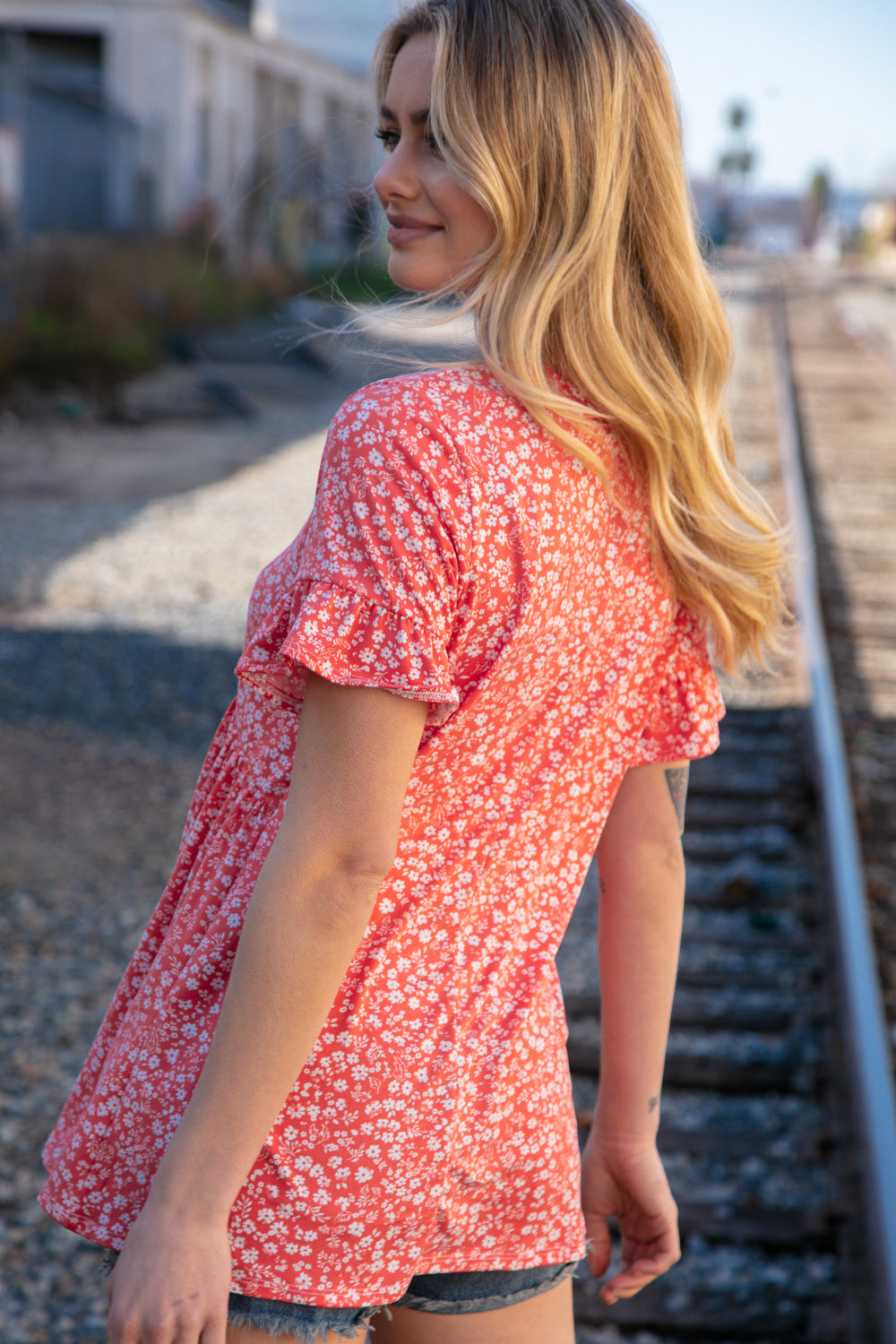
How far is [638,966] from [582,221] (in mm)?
855

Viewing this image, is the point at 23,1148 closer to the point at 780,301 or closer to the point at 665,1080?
the point at 665,1080

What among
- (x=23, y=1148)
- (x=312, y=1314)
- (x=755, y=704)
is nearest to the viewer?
(x=312, y=1314)

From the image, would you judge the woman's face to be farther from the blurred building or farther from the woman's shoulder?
the blurred building

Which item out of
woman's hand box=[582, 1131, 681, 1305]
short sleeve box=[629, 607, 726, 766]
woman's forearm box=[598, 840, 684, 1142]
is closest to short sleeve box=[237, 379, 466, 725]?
short sleeve box=[629, 607, 726, 766]

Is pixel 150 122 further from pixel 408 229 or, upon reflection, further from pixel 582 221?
pixel 582 221

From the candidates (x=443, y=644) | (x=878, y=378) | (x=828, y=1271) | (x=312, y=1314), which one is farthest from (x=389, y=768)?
(x=878, y=378)

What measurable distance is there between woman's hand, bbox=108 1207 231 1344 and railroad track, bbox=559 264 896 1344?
1704mm

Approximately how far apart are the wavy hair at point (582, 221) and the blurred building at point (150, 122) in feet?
52.6

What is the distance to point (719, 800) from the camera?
5086mm

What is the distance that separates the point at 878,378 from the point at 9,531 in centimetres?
1383

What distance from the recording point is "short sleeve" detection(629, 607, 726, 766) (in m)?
1.49

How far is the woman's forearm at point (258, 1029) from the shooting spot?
1.13m

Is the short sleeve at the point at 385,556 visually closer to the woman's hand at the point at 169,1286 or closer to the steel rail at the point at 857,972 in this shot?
the woman's hand at the point at 169,1286

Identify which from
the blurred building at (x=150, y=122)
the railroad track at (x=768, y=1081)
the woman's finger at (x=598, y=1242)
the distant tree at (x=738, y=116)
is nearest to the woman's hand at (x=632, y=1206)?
the woman's finger at (x=598, y=1242)
